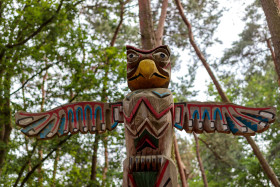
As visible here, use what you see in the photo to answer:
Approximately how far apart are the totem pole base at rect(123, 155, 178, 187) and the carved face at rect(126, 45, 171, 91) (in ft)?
3.29

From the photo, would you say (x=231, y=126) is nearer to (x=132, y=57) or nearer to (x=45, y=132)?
(x=132, y=57)

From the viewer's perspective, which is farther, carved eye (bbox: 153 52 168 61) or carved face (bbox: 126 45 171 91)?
carved eye (bbox: 153 52 168 61)

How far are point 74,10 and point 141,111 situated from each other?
216 inches

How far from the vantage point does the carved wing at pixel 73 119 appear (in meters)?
3.79

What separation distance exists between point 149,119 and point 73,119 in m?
1.15

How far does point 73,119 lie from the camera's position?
386cm

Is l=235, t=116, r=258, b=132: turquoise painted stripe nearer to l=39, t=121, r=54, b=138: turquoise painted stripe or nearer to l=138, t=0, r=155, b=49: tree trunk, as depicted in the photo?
l=138, t=0, r=155, b=49: tree trunk

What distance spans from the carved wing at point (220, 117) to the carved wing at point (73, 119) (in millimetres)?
871

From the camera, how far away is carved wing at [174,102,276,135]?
365 centimetres

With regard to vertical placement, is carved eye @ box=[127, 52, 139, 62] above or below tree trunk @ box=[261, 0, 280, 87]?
below

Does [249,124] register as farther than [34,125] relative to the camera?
No

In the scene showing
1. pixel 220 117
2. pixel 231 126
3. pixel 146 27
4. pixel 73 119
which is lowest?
pixel 231 126

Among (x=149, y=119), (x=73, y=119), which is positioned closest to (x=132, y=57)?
(x=149, y=119)

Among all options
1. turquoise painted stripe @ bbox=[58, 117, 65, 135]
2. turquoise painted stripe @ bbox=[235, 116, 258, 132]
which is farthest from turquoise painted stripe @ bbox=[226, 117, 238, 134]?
turquoise painted stripe @ bbox=[58, 117, 65, 135]
